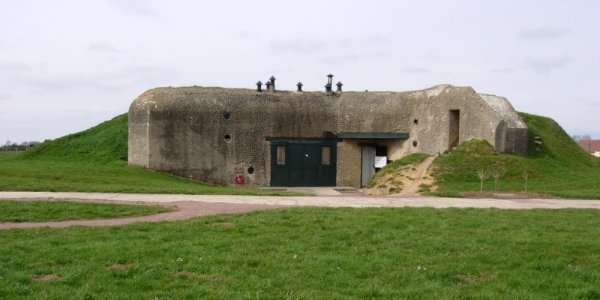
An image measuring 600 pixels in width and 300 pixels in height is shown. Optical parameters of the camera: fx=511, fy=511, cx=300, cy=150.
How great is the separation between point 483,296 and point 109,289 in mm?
4040

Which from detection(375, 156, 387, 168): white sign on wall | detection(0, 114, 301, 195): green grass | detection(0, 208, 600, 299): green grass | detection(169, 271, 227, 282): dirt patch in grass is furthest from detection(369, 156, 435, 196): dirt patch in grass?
detection(169, 271, 227, 282): dirt patch in grass

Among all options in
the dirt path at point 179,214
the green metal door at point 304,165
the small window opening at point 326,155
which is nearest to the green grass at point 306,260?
the dirt path at point 179,214

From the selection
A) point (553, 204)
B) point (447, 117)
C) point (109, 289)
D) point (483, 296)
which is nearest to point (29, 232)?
point (109, 289)

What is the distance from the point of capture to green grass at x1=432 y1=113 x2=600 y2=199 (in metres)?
18.1

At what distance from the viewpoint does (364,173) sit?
26.8 metres

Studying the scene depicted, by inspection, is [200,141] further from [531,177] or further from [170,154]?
[531,177]

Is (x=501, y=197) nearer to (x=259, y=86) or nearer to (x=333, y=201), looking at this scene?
(x=333, y=201)

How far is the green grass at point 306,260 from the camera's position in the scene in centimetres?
559

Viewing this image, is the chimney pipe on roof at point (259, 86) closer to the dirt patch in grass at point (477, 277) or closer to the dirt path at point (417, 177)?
the dirt path at point (417, 177)

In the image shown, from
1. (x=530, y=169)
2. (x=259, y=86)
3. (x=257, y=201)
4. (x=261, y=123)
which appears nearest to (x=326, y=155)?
(x=261, y=123)

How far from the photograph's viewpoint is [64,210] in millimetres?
10727

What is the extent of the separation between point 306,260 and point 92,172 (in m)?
15.8

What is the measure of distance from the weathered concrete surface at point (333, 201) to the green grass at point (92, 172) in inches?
45.3

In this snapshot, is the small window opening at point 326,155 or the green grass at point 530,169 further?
the small window opening at point 326,155
